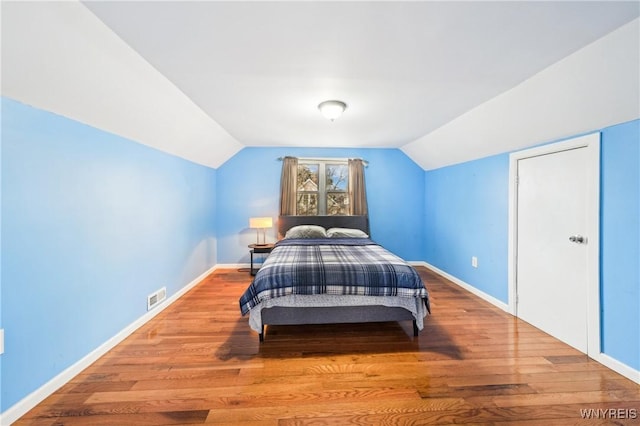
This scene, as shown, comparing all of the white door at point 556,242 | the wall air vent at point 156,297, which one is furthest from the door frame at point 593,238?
the wall air vent at point 156,297

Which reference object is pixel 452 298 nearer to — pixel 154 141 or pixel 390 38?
pixel 390 38

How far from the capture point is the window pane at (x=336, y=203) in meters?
4.58

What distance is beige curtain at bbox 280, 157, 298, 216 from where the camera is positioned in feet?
14.5

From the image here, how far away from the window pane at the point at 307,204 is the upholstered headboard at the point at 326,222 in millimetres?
174

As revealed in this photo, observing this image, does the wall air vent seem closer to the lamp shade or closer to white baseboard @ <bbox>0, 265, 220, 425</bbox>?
white baseboard @ <bbox>0, 265, 220, 425</bbox>

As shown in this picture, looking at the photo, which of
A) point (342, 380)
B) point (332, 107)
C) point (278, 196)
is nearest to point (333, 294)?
point (342, 380)

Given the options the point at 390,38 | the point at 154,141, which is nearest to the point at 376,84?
the point at 390,38

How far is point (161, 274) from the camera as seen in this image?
9.29 feet

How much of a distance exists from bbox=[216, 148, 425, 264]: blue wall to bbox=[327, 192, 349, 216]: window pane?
50 cm

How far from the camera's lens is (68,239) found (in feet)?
5.67

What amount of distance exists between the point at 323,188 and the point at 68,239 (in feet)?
11.3

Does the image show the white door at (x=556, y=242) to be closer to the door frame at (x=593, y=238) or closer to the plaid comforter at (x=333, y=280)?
the door frame at (x=593, y=238)

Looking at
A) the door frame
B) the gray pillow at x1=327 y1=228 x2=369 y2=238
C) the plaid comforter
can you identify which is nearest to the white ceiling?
the door frame

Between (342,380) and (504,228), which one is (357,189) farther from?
(342,380)
